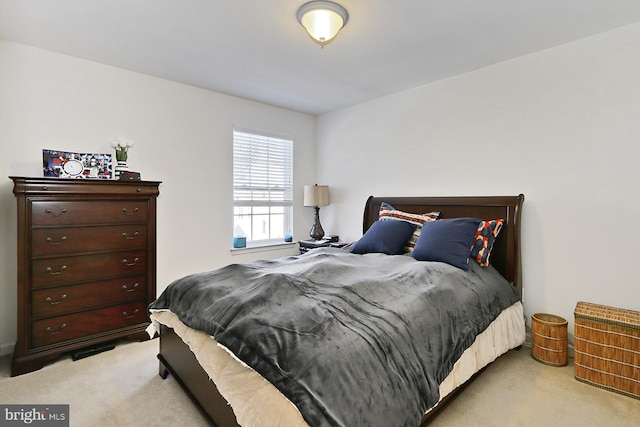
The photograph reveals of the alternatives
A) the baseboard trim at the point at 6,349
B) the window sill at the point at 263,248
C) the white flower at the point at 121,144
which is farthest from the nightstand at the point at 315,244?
the baseboard trim at the point at 6,349

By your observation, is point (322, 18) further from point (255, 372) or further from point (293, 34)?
point (255, 372)

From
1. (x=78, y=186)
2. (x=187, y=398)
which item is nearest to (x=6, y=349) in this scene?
(x=78, y=186)

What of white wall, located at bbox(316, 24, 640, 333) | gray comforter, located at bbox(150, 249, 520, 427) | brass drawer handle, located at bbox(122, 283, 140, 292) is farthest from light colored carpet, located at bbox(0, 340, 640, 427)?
white wall, located at bbox(316, 24, 640, 333)

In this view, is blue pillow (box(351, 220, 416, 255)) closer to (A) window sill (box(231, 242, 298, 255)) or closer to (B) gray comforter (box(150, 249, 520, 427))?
(B) gray comforter (box(150, 249, 520, 427))

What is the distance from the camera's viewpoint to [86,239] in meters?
2.57

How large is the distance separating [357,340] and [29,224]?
2.51m

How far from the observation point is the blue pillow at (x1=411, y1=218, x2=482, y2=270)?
8.11 feet

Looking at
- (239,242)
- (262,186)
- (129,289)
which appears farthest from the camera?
(262,186)

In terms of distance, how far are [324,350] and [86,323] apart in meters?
2.32

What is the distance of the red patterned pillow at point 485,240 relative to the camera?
2.62 m

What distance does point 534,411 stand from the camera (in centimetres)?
188

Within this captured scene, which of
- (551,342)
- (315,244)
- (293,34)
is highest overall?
(293,34)

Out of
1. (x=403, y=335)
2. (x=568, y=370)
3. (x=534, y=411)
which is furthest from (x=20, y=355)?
(x=568, y=370)

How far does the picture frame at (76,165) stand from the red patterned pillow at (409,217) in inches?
106
